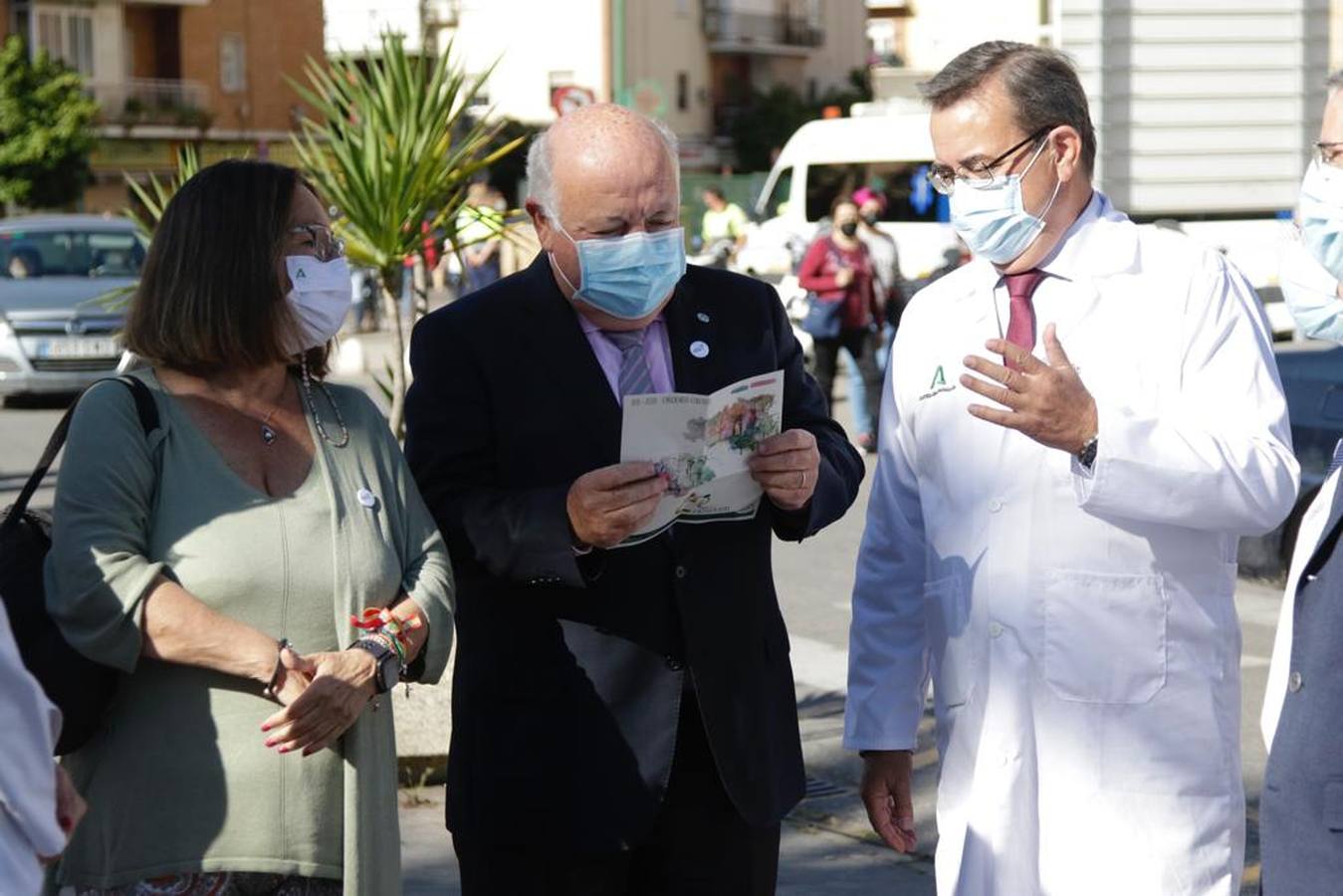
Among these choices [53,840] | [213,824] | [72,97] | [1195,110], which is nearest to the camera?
[53,840]

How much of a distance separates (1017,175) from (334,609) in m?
1.41

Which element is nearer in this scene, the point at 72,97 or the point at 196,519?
the point at 196,519

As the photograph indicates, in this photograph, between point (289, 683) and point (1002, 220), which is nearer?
point (289, 683)

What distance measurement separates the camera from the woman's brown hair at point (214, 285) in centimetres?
327

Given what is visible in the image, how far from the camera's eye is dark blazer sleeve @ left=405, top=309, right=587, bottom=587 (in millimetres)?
3363

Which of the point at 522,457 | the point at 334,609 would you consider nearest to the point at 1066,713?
the point at 522,457

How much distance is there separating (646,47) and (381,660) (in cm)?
5978

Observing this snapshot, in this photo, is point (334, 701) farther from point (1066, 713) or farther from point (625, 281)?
point (1066, 713)

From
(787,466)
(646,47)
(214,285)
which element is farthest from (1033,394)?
(646,47)

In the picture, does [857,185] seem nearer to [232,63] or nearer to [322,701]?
[322,701]

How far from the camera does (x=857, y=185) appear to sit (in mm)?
24734

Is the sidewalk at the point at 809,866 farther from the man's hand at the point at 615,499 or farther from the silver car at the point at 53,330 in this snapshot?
the silver car at the point at 53,330

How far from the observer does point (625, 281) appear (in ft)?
11.3

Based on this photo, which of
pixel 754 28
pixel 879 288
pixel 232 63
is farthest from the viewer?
pixel 754 28
